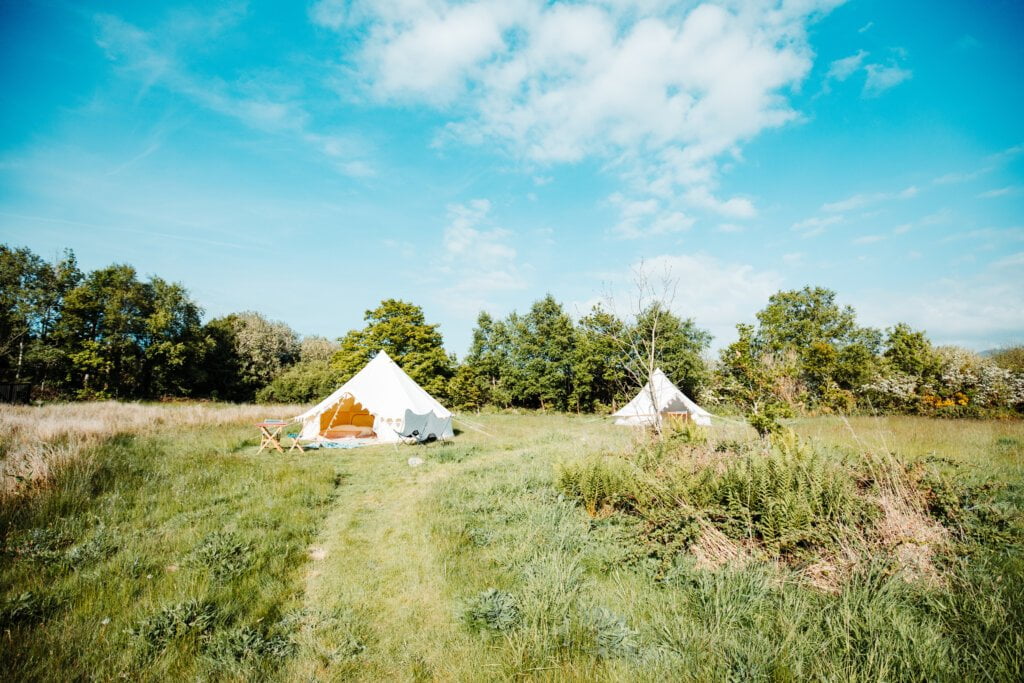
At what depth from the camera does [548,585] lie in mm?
3506

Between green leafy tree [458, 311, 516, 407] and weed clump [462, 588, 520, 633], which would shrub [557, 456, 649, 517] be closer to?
weed clump [462, 588, 520, 633]

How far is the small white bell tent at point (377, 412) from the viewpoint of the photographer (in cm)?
1362

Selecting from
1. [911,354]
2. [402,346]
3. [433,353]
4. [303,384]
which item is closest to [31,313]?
[303,384]

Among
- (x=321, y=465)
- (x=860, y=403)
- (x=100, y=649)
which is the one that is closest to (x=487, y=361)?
(x=321, y=465)

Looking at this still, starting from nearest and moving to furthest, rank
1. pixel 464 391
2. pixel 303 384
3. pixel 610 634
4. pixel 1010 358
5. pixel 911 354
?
pixel 610 634
pixel 1010 358
pixel 911 354
pixel 464 391
pixel 303 384

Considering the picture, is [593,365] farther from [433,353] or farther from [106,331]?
[106,331]

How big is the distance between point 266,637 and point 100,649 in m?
1.06

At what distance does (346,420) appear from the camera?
48.6 feet

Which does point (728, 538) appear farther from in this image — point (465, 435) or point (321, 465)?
point (465, 435)

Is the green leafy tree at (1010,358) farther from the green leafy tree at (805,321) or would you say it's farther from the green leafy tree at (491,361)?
the green leafy tree at (491,361)

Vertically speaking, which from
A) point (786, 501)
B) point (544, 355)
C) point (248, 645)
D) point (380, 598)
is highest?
point (544, 355)

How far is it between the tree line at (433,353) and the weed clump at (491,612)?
18834 mm

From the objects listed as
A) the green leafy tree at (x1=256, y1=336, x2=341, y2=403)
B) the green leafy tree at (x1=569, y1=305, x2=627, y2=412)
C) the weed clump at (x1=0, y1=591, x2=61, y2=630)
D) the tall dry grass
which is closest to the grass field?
the weed clump at (x1=0, y1=591, x2=61, y2=630)

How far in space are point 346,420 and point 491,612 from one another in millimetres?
13156
